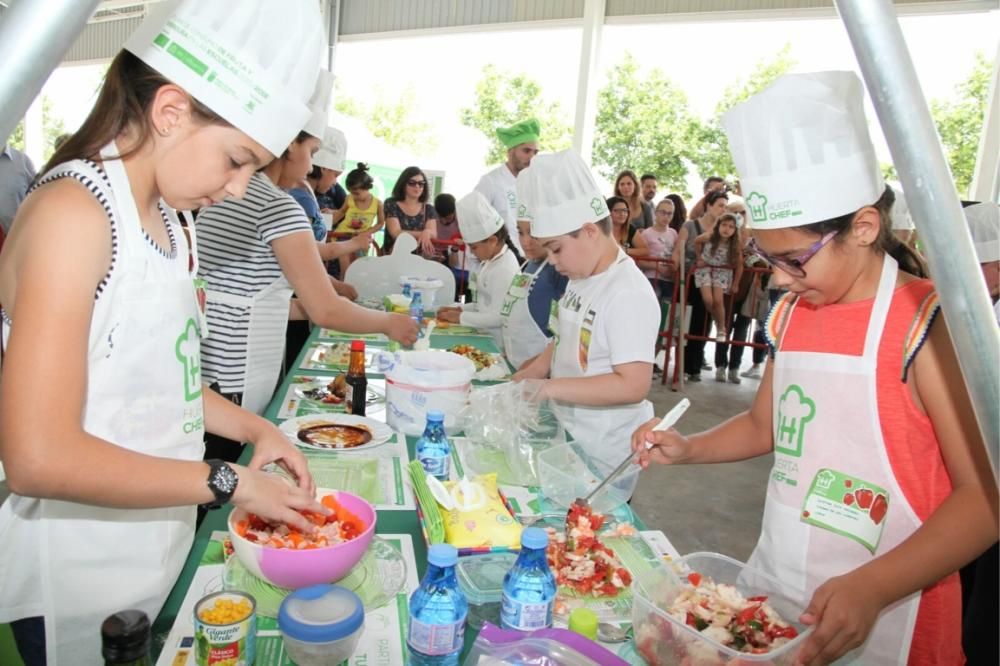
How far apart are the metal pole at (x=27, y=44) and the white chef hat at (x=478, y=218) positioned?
12.2ft

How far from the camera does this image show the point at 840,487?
1356mm

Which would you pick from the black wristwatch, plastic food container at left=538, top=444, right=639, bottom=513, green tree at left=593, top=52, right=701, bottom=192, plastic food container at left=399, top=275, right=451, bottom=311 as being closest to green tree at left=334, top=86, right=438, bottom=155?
green tree at left=593, top=52, right=701, bottom=192

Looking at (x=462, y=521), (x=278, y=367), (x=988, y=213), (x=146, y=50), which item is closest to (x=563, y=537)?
(x=462, y=521)

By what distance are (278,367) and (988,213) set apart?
3.41 metres

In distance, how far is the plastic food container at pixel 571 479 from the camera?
1.68 m

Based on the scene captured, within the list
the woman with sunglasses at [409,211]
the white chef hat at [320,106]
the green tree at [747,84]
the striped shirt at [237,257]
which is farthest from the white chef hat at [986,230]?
the green tree at [747,84]

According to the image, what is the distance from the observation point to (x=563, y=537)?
1.45 metres

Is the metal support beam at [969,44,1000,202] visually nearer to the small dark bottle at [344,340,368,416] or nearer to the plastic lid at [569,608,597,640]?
the small dark bottle at [344,340,368,416]

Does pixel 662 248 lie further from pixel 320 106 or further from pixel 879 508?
pixel 879 508

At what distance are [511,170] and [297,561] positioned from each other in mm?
4728

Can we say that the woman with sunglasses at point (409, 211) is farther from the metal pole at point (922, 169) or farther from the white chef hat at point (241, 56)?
the metal pole at point (922, 169)

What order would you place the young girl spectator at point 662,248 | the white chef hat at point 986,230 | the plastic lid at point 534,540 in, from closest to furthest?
the plastic lid at point 534,540 < the white chef hat at point 986,230 < the young girl spectator at point 662,248

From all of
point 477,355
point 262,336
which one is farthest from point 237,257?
point 477,355

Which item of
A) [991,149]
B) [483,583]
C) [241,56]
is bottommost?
[483,583]
